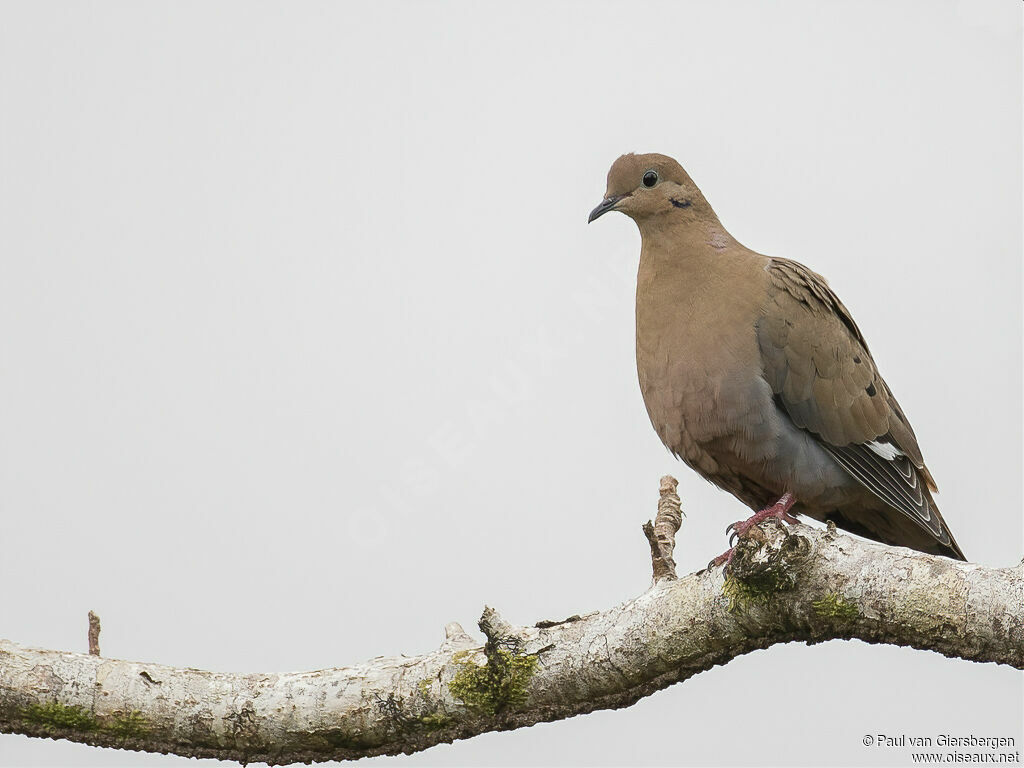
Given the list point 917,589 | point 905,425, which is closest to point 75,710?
point 917,589

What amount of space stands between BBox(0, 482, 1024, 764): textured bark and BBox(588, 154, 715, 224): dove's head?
6.64 ft

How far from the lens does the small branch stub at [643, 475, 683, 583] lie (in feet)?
12.4

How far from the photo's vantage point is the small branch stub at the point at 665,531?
3.78 m

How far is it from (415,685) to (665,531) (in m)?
1.16

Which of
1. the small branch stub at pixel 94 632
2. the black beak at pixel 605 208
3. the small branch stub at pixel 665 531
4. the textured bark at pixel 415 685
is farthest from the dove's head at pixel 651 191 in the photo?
the small branch stub at pixel 94 632

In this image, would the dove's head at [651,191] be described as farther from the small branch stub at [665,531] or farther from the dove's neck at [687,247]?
the small branch stub at [665,531]

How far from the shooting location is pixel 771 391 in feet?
15.4

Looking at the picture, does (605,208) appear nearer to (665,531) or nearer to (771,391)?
(771,391)

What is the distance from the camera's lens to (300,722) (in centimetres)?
359

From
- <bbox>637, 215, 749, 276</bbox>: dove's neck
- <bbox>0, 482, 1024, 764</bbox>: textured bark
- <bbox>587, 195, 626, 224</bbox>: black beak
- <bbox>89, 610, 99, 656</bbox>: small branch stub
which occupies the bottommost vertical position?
→ <bbox>0, 482, 1024, 764</bbox>: textured bark

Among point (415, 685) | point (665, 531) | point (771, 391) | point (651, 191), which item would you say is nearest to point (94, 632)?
point (415, 685)

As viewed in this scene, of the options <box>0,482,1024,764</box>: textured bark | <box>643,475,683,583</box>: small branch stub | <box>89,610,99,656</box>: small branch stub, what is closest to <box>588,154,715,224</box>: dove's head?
<box>643,475,683,583</box>: small branch stub

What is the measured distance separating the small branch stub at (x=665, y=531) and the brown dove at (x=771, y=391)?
284 mm

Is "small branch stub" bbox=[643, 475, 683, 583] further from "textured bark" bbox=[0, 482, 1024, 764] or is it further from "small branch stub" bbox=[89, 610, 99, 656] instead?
"small branch stub" bbox=[89, 610, 99, 656]
